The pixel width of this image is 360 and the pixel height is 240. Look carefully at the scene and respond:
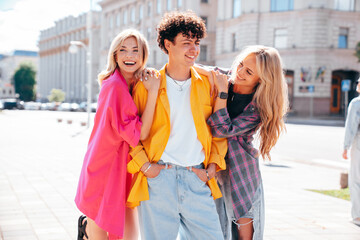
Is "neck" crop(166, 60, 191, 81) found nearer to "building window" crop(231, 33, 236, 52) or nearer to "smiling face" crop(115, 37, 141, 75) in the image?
"smiling face" crop(115, 37, 141, 75)

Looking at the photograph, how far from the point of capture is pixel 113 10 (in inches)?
2687

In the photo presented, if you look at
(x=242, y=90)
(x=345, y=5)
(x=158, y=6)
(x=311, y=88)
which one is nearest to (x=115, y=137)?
(x=242, y=90)

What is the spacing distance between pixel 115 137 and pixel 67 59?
94.4 metres

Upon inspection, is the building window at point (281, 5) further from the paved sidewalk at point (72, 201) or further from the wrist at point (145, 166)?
the wrist at point (145, 166)

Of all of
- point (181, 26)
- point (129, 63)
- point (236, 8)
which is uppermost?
point (236, 8)

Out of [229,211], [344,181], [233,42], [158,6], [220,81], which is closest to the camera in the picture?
[220,81]

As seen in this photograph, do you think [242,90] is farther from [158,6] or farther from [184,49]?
[158,6]

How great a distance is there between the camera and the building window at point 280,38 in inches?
1565

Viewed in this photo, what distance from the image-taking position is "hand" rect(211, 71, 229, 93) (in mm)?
3125

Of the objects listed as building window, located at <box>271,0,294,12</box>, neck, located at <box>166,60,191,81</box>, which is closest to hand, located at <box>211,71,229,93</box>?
neck, located at <box>166,60,191,81</box>

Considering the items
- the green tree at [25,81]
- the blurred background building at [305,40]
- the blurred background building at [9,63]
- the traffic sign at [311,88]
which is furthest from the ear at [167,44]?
the blurred background building at [9,63]

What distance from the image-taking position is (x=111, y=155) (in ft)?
9.99

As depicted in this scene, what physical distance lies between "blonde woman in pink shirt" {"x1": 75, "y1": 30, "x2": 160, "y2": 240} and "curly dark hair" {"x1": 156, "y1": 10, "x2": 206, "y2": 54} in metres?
0.28

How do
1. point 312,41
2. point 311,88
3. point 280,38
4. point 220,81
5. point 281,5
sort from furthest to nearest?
point 281,5
point 280,38
point 312,41
point 311,88
point 220,81
